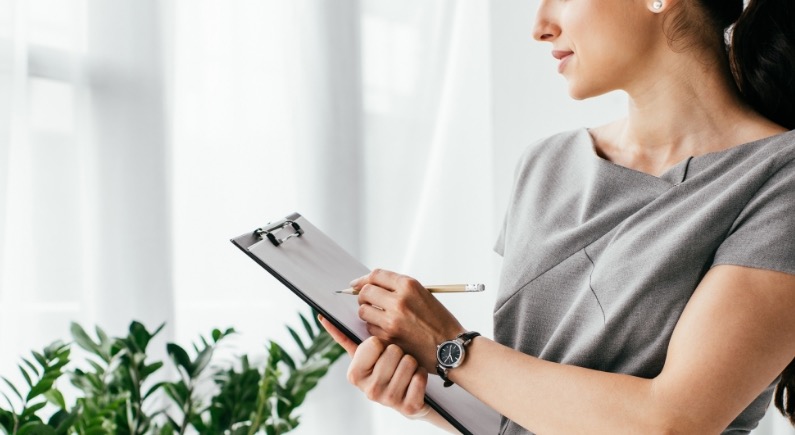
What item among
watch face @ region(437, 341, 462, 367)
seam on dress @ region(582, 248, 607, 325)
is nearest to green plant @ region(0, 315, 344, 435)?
watch face @ region(437, 341, 462, 367)

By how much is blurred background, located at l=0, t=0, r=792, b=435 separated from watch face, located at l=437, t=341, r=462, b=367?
31.6 inches

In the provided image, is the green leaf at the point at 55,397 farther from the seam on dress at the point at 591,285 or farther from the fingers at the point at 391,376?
the seam on dress at the point at 591,285

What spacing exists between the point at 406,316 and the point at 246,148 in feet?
3.19

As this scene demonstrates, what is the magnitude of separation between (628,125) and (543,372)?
0.43 meters

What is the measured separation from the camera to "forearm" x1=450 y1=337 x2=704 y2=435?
2.82 ft

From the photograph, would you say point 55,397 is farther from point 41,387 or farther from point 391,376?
point 391,376

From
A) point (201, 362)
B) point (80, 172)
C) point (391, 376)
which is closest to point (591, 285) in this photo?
point (391, 376)

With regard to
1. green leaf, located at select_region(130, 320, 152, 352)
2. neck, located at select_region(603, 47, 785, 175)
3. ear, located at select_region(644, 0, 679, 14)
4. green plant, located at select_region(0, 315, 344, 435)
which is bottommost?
green plant, located at select_region(0, 315, 344, 435)

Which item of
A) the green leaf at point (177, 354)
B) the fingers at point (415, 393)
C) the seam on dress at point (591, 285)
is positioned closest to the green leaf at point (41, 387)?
the green leaf at point (177, 354)

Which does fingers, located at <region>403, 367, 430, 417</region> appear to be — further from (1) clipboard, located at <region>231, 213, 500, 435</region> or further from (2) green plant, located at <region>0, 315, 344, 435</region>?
(2) green plant, located at <region>0, 315, 344, 435</region>

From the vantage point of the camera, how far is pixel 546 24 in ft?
3.58

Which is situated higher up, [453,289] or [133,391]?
[453,289]

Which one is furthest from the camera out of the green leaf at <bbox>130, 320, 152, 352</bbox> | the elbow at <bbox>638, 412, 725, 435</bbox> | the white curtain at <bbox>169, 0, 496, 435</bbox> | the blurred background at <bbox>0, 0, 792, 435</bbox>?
the white curtain at <bbox>169, 0, 496, 435</bbox>

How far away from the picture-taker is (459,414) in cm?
100
